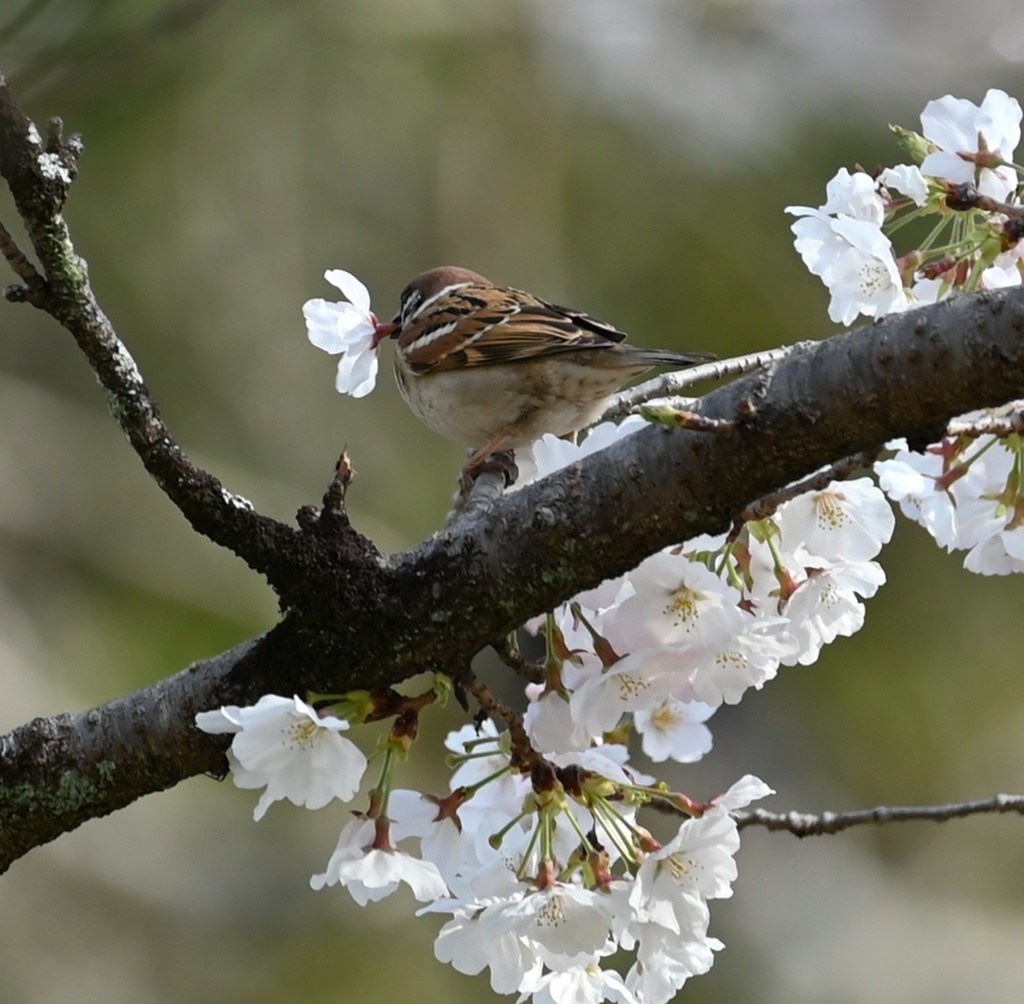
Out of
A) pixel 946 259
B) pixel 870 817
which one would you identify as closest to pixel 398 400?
pixel 870 817

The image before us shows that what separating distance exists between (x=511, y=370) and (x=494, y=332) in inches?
7.9

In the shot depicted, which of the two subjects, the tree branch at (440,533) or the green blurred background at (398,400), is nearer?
the tree branch at (440,533)

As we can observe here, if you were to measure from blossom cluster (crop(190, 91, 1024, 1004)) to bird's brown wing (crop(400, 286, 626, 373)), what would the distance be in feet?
4.78

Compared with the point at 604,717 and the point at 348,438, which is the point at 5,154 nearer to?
the point at 604,717

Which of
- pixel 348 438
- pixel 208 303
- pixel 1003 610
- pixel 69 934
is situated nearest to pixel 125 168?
pixel 208 303

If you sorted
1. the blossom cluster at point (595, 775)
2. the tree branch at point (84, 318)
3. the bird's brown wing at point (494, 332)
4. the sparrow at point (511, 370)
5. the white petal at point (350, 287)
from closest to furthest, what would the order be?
the tree branch at point (84, 318) → the blossom cluster at point (595, 775) → the white petal at point (350, 287) → the sparrow at point (511, 370) → the bird's brown wing at point (494, 332)

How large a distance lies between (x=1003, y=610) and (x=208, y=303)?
472 cm

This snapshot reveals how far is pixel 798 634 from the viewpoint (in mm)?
1444

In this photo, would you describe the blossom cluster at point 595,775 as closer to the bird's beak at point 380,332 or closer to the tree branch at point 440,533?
the tree branch at point 440,533

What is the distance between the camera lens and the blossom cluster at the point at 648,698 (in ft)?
4.27

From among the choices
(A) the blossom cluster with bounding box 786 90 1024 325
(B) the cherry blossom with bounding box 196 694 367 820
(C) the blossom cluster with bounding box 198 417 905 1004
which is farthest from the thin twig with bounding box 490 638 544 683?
(A) the blossom cluster with bounding box 786 90 1024 325

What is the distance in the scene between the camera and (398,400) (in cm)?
748

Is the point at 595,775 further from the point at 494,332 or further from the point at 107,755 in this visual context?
the point at 494,332

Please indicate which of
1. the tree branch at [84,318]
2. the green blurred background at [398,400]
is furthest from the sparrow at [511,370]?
the green blurred background at [398,400]
